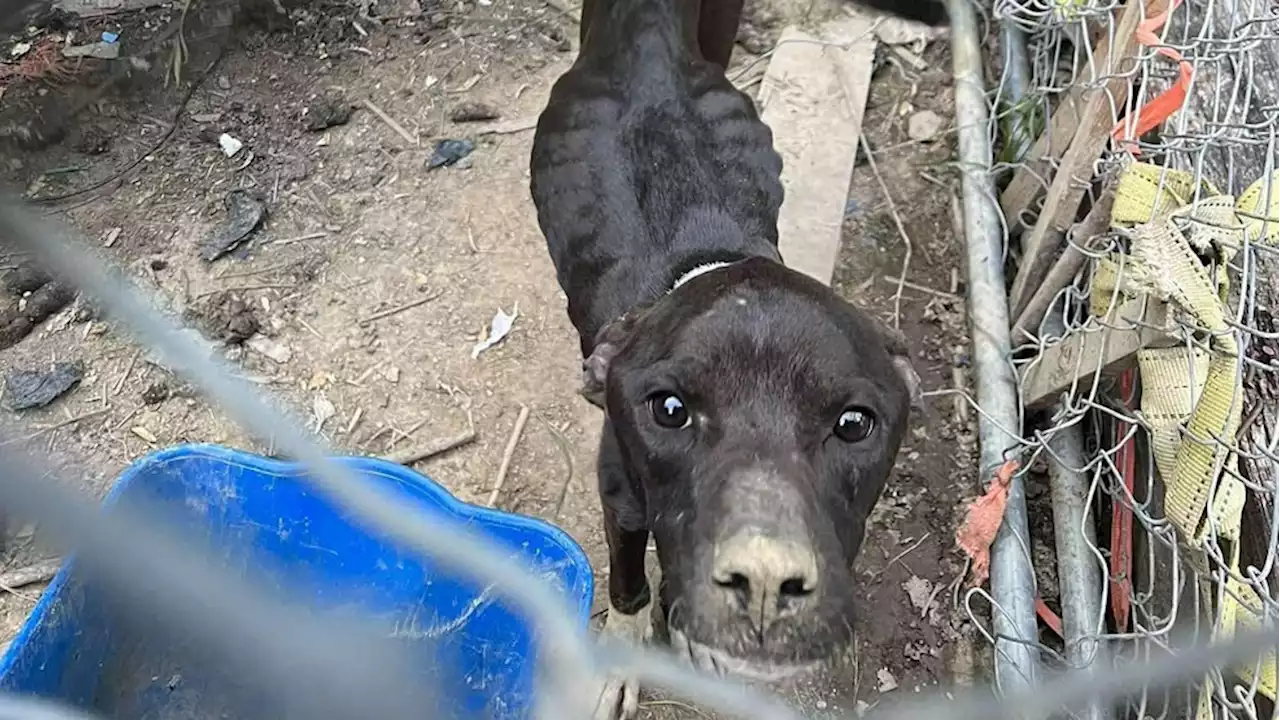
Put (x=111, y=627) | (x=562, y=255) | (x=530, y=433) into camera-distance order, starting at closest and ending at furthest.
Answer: (x=111, y=627), (x=562, y=255), (x=530, y=433)

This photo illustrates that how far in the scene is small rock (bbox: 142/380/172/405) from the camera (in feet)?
13.3

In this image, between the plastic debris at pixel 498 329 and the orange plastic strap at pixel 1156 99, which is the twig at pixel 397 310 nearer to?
the plastic debris at pixel 498 329

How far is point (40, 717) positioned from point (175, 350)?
0.60 metres

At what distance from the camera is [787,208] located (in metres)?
4.59

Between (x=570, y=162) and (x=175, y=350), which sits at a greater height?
(x=175, y=350)

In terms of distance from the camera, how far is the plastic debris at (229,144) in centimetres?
477

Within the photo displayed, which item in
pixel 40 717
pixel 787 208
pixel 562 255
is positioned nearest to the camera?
pixel 40 717

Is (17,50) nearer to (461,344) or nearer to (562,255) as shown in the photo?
(461,344)

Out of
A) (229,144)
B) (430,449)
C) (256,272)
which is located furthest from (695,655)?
(229,144)

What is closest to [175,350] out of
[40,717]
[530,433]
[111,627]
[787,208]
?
[40,717]

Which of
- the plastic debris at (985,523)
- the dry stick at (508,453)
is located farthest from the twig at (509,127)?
the plastic debris at (985,523)

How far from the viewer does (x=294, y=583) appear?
316 cm

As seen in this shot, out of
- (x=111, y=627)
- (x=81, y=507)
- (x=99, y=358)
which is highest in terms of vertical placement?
(x=81, y=507)

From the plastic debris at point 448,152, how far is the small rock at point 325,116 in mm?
404
